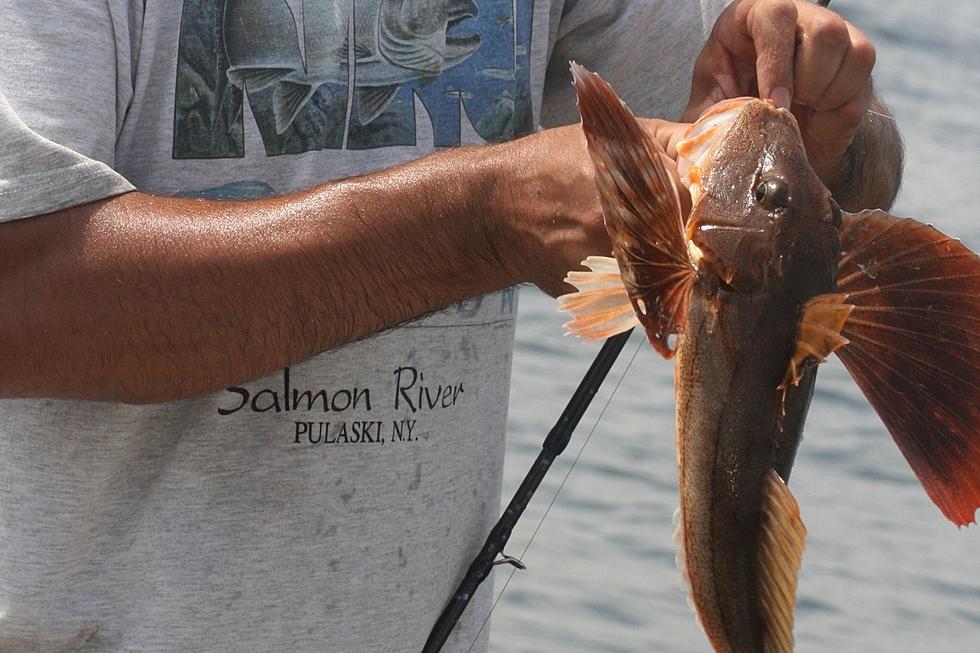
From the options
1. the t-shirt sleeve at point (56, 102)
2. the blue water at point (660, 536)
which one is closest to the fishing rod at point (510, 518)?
the t-shirt sleeve at point (56, 102)

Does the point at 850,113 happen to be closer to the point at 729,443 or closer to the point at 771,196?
the point at 771,196

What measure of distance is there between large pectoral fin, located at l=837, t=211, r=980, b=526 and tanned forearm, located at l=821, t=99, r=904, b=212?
0.52 metres

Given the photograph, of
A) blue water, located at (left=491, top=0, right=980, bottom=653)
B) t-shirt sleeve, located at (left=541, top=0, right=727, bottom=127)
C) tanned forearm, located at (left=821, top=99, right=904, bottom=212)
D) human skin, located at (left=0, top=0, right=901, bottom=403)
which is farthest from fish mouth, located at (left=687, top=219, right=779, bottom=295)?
blue water, located at (left=491, top=0, right=980, bottom=653)

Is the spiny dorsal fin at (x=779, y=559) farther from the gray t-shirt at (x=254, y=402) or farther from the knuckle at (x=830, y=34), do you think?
the gray t-shirt at (x=254, y=402)

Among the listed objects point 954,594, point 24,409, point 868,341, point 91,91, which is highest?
point 91,91

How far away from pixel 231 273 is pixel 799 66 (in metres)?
0.74

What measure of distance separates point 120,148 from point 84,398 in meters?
0.35

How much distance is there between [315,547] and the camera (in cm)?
196

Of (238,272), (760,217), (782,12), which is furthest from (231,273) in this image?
(782,12)

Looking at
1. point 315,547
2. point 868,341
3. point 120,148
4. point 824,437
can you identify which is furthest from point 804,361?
point 824,437

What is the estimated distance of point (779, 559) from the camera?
1.45 metres

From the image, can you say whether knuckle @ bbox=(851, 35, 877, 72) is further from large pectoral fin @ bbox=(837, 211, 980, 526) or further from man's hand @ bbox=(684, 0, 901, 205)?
large pectoral fin @ bbox=(837, 211, 980, 526)

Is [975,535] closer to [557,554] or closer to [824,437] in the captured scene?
[824,437]

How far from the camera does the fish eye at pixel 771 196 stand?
1.41 meters
